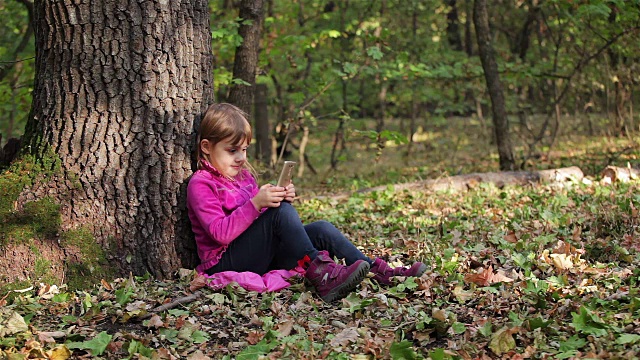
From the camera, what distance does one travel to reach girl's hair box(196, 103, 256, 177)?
3934mm

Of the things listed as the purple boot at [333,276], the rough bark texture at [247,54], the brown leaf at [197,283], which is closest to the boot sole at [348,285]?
the purple boot at [333,276]

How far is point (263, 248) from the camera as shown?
155 inches

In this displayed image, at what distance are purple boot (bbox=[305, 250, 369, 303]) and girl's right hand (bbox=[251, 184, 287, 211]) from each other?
0.40m

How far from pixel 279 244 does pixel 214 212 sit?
0.43 metres

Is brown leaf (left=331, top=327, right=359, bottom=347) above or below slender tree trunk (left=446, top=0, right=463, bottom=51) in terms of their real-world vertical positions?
below

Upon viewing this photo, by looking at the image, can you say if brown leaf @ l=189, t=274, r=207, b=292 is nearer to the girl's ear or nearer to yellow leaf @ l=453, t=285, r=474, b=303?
the girl's ear

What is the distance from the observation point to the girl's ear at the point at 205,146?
399 centimetres

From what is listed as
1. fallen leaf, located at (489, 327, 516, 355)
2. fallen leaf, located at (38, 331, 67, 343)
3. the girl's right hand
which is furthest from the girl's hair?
fallen leaf, located at (489, 327, 516, 355)

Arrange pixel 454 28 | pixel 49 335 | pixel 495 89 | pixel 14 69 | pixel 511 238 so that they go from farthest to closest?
pixel 454 28 < pixel 495 89 < pixel 14 69 < pixel 511 238 < pixel 49 335

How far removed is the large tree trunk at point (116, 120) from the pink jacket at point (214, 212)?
5.4 inches

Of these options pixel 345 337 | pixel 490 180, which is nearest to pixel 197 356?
pixel 345 337

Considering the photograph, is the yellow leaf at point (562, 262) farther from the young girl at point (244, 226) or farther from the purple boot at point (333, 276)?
the purple boot at point (333, 276)

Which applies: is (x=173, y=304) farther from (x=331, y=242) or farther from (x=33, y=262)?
(x=331, y=242)

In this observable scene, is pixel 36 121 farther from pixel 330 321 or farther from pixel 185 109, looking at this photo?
pixel 330 321
